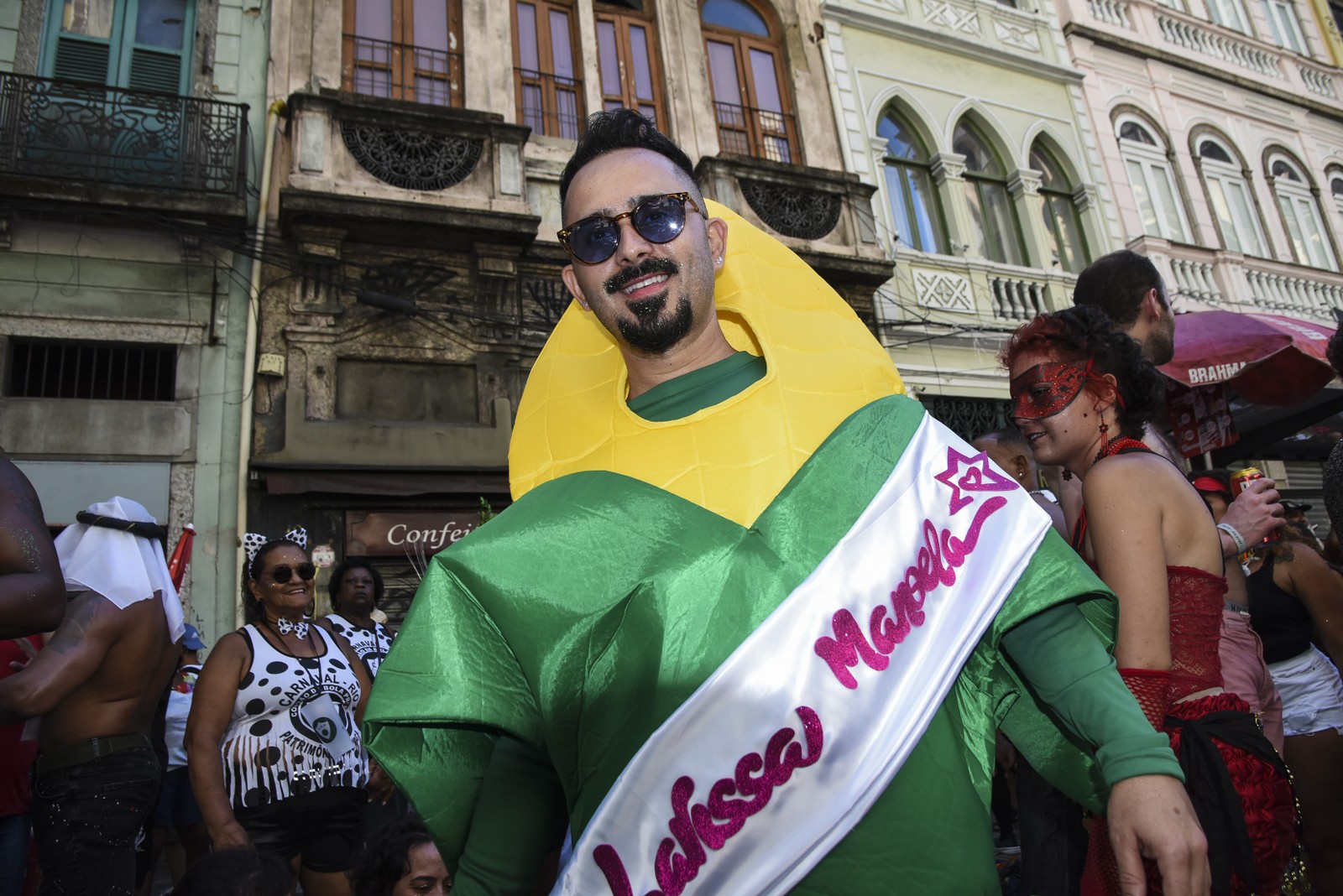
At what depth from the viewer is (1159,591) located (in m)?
1.89

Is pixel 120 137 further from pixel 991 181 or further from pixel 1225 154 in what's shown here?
pixel 1225 154

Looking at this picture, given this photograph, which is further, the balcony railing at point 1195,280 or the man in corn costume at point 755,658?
the balcony railing at point 1195,280

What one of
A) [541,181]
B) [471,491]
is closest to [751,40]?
[541,181]

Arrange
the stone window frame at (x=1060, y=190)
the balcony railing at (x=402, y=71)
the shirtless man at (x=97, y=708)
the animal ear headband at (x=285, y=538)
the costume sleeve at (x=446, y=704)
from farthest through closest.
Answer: the stone window frame at (x=1060, y=190)
the balcony railing at (x=402, y=71)
the animal ear headband at (x=285, y=538)
the shirtless man at (x=97, y=708)
the costume sleeve at (x=446, y=704)

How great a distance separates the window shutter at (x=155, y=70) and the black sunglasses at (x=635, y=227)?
382 inches

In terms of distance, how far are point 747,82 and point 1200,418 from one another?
7945mm

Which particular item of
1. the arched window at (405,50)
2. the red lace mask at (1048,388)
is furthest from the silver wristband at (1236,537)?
the arched window at (405,50)

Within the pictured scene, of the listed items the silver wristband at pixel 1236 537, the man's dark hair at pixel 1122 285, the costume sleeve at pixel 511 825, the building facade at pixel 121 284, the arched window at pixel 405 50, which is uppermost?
the arched window at pixel 405 50

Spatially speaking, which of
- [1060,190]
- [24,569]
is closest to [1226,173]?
[1060,190]

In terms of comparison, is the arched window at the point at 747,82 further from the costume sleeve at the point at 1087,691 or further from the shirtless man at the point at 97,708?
the costume sleeve at the point at 1087,691

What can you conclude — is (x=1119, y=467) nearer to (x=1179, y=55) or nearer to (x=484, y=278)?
(x=484, y=278)

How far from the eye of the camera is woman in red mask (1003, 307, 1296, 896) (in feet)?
6.22

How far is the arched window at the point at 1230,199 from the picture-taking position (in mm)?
14508

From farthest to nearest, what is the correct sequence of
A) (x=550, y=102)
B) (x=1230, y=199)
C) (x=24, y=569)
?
(x=1230, y=199) < (x=550, y=102) < (x=24, y=569)
